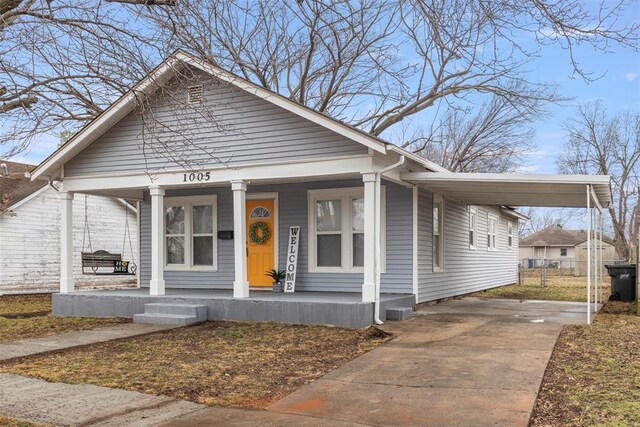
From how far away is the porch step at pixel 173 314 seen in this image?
35.2 ft

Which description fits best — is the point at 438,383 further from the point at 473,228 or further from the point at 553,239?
the point at 553,239

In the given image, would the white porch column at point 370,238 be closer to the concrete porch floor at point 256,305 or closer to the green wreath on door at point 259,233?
the concrete porch floor at point 256,305

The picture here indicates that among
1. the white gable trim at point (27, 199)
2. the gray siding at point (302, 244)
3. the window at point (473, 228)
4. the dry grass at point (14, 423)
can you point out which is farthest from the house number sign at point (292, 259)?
the white gable trim at point (27, 199)

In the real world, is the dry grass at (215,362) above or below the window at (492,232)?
below

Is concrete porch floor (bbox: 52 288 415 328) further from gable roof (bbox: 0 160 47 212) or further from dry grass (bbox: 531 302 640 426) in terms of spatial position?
gable roof (bbox: 0 160 47 212)

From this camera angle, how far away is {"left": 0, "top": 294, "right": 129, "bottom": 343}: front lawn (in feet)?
32.9

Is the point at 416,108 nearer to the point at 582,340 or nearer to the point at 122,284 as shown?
the point at 122,284

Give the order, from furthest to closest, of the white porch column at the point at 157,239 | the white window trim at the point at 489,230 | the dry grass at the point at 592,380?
the white window trim at the point at 489,230, the white porch column at the point at 157,239, the dry grass at the point at 592,380

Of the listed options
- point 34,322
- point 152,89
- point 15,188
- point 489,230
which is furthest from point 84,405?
point 15,188

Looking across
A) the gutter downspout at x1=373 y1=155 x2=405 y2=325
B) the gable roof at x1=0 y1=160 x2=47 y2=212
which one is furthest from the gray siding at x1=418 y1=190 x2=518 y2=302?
the gable roof at x1=0 y1=160 x2=47 y2=212

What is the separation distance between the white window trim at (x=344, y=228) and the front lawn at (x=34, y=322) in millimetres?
4039

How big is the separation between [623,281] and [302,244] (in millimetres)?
8633

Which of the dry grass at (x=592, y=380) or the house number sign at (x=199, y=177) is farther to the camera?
the house number sign at (x=199, y=177)

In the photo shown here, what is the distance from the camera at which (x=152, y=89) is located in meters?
8.33
